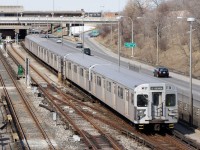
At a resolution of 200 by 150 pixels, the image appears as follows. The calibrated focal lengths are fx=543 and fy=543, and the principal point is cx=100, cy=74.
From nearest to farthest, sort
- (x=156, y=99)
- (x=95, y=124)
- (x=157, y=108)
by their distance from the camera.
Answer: (x=157, y=108), (x=156, y=99), (x=95, y=124)

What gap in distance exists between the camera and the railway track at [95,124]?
2562 cm

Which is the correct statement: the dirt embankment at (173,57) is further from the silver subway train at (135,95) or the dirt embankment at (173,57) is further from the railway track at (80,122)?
the silver subway train at (135,95)

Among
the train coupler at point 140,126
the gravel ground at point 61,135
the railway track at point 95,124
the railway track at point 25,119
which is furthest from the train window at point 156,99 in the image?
the railway track at point 25,119

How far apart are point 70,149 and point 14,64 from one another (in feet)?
169

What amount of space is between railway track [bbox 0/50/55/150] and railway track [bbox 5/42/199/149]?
1814 mm

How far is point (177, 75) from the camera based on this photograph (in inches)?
2564

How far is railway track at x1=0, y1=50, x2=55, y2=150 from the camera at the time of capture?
87.9 feet

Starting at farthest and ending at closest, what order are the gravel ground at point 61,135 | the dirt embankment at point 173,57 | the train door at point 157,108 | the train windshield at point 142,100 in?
the dirt embankment at point 173,57 < the train door at point 157,108 < the train windshield at point 142,100 < the gravel ground at point 61,135

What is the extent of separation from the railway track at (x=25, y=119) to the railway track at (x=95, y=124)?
1814 millimetres

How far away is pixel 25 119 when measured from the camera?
33.8m

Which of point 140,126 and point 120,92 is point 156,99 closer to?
point 140,126

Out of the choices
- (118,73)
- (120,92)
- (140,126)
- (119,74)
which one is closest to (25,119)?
(118,73)

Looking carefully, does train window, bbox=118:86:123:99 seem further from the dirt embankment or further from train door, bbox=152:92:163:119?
the dirt embankment

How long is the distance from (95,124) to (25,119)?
5.10m
